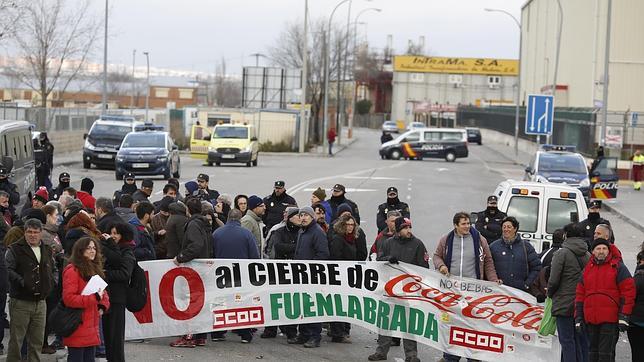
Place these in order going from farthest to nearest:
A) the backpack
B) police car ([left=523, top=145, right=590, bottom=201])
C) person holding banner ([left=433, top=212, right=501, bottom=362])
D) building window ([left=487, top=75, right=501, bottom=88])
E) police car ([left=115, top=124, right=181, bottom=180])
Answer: building window ([left=487, top=75, right=501, bottom=88]) < police car ([left=115, top=124, right=181, bottom=180]) < police car ([left=523, top=145, right=590, bottom=201]) < person holding banner ([left=433, top=212, right=501, bottom=362]) < the backpack

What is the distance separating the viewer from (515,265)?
12086 mm

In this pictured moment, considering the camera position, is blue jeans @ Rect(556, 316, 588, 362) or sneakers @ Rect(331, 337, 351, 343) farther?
sneakers @ Rect(331, 337, 351, 343)

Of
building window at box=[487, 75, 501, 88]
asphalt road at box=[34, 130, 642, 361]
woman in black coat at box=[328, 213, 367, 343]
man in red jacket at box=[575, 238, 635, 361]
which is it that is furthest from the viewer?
building window at box=[487, 75, 501, 88]

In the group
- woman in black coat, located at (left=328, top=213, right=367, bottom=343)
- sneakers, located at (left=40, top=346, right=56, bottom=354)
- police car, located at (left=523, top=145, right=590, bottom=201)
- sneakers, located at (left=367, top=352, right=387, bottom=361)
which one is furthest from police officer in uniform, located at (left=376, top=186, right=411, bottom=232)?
A: police car, located at (left=523, top=145, right=590, bottom=201)

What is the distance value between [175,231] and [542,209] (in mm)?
7400

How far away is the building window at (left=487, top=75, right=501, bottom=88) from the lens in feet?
449

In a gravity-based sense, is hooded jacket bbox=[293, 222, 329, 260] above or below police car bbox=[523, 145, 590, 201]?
above

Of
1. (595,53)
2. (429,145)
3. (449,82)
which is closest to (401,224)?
(429,145)

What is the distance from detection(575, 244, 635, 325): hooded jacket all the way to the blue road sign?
1738 inches

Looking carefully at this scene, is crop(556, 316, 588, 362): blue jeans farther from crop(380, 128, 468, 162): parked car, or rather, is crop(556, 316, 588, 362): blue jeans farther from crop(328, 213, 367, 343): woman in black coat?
crop(380, 128, 468, 162): parked car

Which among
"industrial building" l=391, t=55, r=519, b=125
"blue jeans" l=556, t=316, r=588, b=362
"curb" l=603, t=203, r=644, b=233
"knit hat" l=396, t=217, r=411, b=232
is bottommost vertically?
"curb" l=603, t=203, r=644, b=233

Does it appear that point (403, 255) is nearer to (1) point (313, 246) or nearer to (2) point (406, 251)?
(2) point (406, 251)

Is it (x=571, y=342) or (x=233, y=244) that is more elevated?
(x=233, y=244)

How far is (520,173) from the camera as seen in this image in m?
53.0
